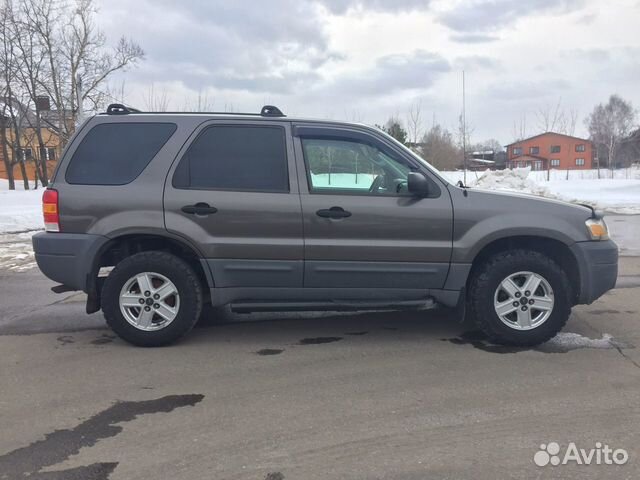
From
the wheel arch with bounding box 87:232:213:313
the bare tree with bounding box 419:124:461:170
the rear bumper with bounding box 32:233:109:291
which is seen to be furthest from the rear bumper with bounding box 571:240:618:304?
the bare tree with bounding box 419:124:461:170

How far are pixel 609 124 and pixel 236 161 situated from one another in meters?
77.6

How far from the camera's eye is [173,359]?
451cm

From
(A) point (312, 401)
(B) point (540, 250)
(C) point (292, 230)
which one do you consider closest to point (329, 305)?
(C) point (292, 230)

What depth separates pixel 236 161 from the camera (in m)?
4.70

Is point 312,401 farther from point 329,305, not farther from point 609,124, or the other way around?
point 609,124

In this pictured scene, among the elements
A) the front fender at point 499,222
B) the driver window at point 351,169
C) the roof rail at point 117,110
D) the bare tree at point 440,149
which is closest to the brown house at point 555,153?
the bare tree at point 440,149

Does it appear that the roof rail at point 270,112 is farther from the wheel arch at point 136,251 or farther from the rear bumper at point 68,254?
the rear bumper at point 68,254

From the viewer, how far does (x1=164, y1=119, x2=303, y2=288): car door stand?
458 centimetres

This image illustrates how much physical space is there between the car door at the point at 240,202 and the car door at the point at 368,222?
15 centimetres

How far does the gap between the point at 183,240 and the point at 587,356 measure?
3.52 meters

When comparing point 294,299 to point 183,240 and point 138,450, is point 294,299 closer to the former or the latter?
point 183,240

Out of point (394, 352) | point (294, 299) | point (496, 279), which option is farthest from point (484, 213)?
point (294, 299)

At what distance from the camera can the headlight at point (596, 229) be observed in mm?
4672

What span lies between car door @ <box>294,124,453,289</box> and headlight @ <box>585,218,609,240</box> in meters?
1.22
